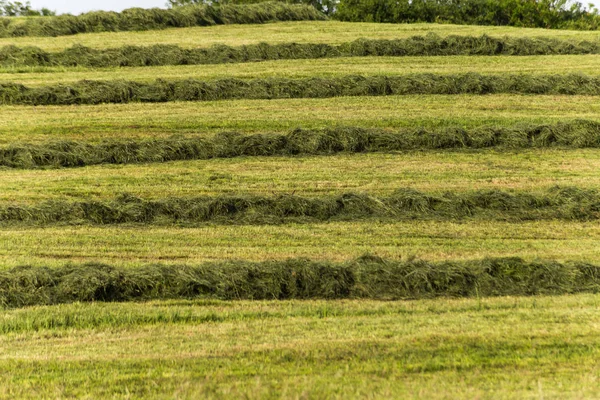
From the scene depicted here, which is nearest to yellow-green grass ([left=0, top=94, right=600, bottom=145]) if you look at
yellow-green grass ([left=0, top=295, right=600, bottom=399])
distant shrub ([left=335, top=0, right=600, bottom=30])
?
yellow-green grass ([left=0, top=295, right=600, bottom=399])

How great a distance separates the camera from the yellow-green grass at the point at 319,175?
44.4ft

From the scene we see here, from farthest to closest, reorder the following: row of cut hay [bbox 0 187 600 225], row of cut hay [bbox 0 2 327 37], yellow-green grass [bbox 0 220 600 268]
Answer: row of cut hay [bbox 0 2 327 37] < row of cut hay [bbox 0 187 600 225] < yellow-green grass [bbox 0 220 600 268]

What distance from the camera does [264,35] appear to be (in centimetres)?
2442

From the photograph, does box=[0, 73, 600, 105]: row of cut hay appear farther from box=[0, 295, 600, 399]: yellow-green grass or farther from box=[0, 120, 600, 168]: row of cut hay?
box=[0, 295, 600, 399]: yellow-green grass

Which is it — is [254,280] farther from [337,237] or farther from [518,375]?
[518,375]

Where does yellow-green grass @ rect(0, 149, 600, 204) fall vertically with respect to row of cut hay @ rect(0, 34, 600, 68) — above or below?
below

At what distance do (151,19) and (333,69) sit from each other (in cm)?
875

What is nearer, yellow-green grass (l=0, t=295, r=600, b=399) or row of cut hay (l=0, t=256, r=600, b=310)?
yellow-green grass (l=0, t=295, r=600, b=399)

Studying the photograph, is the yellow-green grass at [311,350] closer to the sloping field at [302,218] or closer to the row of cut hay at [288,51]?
the sloping field at [302,218]

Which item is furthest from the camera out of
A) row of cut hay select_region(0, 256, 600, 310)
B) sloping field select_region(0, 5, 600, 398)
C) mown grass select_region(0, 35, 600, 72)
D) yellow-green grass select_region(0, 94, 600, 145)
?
mown grass select_region(0, 35, 600, 72)

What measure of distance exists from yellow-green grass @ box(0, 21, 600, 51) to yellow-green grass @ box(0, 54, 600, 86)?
86.4 inches

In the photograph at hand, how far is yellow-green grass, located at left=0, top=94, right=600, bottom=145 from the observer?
16297 millimetres

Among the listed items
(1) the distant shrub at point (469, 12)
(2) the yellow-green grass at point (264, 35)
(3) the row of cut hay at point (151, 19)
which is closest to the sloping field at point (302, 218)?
(2) the yellow-green grass at point (264, 35)

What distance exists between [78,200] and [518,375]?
8.64 meters
